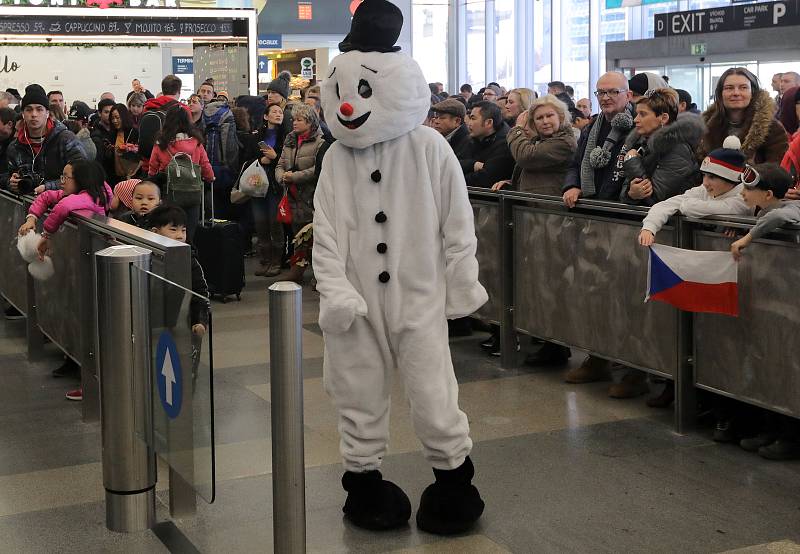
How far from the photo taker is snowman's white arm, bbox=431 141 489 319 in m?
4.37

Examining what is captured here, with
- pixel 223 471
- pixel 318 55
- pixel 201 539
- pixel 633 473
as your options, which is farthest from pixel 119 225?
pixel 318 55

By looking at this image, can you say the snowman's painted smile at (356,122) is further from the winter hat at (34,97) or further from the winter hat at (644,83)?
the winter hat at (34,97)

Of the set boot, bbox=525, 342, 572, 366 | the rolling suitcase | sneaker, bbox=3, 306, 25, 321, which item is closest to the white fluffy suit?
boot, bbox=525, 342, 572, 366

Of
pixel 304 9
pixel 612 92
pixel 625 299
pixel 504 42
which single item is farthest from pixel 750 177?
pixel 304 9

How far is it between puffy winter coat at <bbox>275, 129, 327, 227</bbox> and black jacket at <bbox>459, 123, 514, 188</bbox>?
2.32 metres

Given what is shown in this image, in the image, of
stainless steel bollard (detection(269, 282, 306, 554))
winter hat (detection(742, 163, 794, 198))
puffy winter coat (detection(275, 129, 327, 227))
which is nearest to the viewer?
stainless steel bollard (detection(269, 282, 306, 554))

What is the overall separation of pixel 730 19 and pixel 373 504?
416 inches

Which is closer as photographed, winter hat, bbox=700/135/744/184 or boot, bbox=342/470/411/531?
boot, bbox=342/470/411/531

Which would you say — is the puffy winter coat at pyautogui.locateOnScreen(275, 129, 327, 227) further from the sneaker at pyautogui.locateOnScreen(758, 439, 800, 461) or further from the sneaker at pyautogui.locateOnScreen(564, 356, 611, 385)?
the sneaker at pyautogui.locateOnScreen(758, 439, 800, 461)

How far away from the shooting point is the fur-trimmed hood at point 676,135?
614cm

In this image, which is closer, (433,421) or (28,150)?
(433,421)

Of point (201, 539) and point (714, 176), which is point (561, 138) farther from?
point (201, 539)

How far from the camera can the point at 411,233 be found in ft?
14.4

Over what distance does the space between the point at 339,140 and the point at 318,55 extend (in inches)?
806
